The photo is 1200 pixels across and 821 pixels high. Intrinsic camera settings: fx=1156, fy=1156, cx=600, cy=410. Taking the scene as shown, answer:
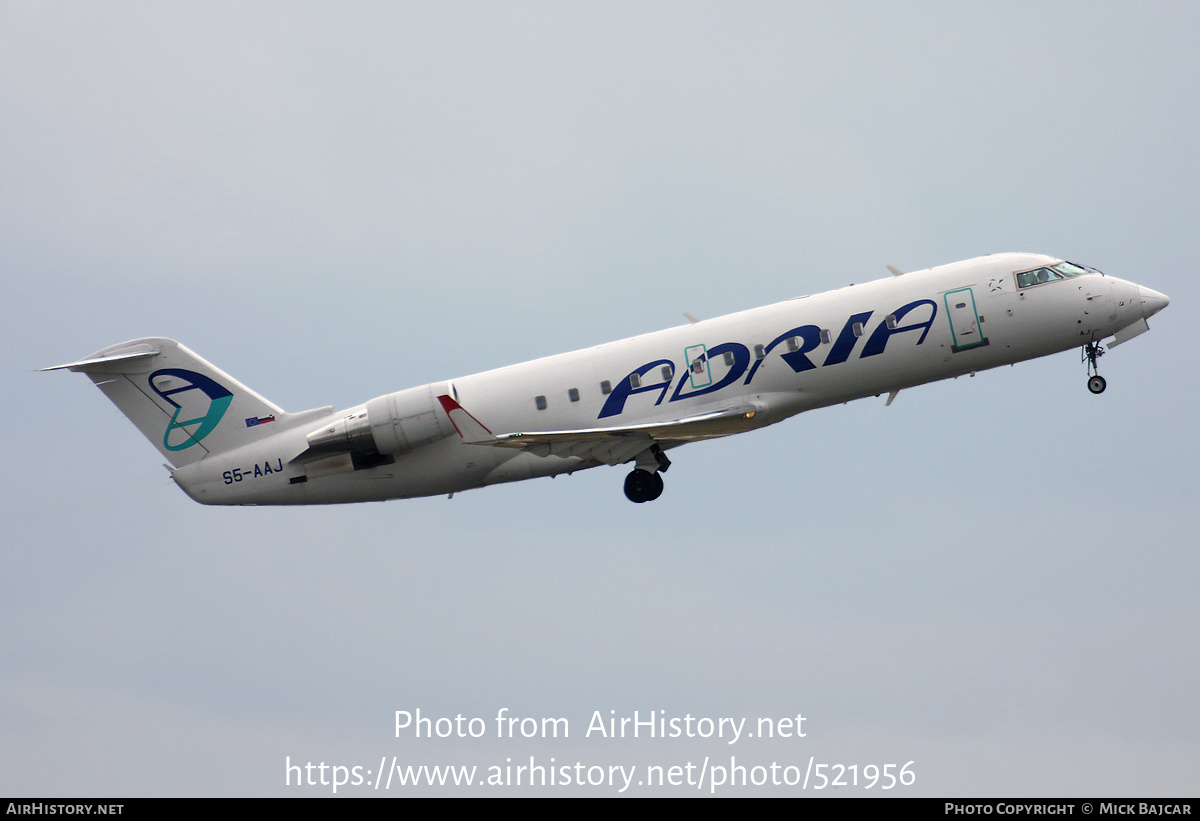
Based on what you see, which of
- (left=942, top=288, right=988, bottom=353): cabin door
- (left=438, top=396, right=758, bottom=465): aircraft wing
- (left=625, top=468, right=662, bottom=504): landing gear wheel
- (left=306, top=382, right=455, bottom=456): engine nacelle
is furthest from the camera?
(left=625, top=468, right=662, bottom=504): landing gear wheel

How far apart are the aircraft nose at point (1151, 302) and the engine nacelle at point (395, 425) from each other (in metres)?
14.8

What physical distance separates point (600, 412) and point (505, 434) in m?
2.22

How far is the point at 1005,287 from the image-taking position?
78.1 feet

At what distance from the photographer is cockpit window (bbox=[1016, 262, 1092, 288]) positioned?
2386 centimetres

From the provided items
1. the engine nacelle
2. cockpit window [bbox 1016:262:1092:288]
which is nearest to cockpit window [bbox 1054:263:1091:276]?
cockpit window [bbox 1016:262:1092:288]

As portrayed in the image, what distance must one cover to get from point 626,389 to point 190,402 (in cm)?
1070

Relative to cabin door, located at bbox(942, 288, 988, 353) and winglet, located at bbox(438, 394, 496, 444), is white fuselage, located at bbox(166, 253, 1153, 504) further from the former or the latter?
winglet, located at bbox(438, 394, 496, 444)

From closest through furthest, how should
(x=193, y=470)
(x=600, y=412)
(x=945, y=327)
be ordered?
(x=945, y=327) → (x=600, y=412) → (x=193, y=470)

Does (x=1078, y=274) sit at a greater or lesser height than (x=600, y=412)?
greater

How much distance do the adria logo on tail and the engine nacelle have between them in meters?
3.27

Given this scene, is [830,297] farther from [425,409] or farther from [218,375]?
[218,375]

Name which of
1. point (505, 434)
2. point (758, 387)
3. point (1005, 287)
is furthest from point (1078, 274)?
point (505, 434)

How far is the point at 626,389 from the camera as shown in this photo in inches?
987

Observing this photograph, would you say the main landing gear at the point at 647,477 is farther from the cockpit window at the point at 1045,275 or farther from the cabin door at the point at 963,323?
the cockpit window at the point at 1045,275
